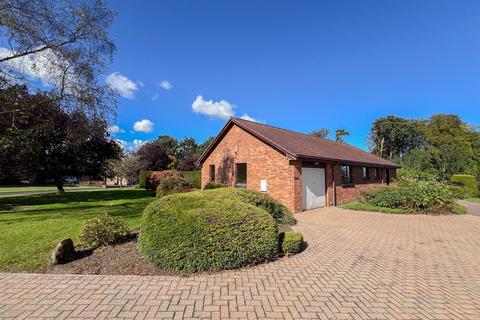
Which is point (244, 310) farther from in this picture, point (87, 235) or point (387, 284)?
point (87, 235)

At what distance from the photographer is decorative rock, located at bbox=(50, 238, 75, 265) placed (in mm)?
5352

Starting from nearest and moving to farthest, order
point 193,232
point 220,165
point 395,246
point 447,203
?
point 193,232 → point 395,246 → point 447,203 → point 220,165

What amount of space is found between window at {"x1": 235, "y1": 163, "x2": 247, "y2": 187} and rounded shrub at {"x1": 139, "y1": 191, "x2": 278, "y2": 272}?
10273 millimetres

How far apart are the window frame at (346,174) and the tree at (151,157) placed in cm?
3074

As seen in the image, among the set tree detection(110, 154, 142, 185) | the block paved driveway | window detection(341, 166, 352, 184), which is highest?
tree detection(110, 154, 142, 185)

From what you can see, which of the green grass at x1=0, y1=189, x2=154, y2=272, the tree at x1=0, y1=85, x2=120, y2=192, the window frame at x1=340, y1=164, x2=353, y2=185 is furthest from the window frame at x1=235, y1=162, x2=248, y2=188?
the tree at x1=0, y1=85, x2=120, y2=192

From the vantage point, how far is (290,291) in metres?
4.30

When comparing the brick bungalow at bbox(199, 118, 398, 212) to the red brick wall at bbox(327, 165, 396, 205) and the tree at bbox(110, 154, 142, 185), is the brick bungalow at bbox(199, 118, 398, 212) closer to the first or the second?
the red brick wall at bbox(327, 165, 396, 205)

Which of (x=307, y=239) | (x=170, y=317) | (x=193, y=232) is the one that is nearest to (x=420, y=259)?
(x=307, y=239)

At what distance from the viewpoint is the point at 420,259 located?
6242 mm

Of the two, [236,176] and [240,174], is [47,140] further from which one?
[240,174]

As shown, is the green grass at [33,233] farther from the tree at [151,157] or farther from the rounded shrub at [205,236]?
the tree at [151,157]

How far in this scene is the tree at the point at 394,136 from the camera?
5069 cm

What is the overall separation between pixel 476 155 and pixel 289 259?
35514 mm
